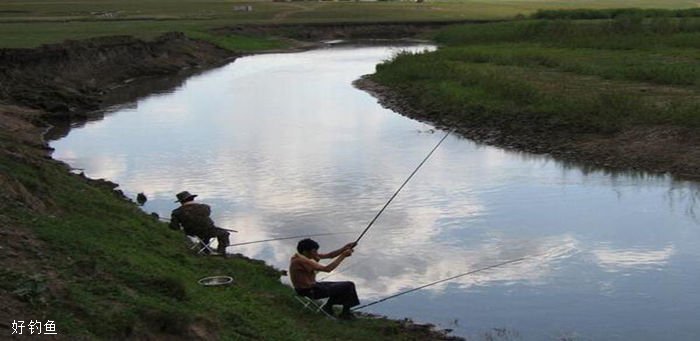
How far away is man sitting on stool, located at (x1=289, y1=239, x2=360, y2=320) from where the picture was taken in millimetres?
10633

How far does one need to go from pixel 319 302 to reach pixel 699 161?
12.1m

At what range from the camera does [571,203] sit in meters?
17.2

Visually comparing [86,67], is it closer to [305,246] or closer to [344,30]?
[305,246]

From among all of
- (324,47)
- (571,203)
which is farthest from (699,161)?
(324,47)

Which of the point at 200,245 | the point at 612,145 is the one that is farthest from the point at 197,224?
the point at 612,145

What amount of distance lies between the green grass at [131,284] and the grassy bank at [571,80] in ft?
46.6

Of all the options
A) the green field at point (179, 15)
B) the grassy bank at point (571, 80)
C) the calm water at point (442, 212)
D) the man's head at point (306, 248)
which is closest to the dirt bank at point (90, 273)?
the man's head at point (306, 248)

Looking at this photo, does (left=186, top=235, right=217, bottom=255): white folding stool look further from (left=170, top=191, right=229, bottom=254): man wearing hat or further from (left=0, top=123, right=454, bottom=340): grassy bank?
(left=0, top=123, right=454, bottom=340): grassy bank

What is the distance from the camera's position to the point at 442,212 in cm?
1659

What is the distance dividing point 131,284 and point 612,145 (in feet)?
51.7

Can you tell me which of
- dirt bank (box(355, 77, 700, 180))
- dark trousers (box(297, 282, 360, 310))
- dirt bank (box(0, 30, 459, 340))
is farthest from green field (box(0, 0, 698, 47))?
dark trousers (box(297, 282, 360, 310))

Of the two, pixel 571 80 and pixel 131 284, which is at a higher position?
pixel 131 284

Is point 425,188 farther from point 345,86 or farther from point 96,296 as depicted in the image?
point 345,86

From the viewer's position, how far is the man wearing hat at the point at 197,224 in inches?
543
